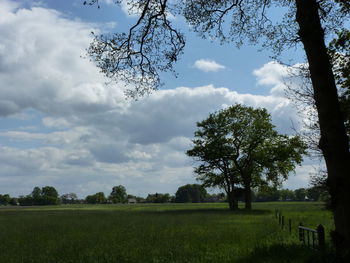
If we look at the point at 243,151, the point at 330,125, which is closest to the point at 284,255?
the point at 330,125

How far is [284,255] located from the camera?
13711mm

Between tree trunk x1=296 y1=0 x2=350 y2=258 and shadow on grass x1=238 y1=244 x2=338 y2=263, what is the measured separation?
100 inches

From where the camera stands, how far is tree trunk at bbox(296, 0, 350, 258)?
8.32 m

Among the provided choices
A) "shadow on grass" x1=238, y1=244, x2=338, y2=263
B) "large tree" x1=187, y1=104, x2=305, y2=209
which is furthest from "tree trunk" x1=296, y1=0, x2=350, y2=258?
"large tree" x1=187, y1=104, x2=305, y2=209

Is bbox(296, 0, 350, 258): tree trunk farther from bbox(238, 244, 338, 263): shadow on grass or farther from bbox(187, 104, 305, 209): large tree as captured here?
bbox(187, 104, 305, 209): large tree

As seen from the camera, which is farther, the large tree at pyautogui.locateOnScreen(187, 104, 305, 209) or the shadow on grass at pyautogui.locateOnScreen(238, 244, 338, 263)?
the large tree at pyautogui.locateOnScreen(187, 104, 305, 209)

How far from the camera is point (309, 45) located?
9281 mm

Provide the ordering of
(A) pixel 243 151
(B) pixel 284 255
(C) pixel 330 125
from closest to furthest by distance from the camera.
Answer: (C) pixel 330 125 → (B) pixel 284 255 → (A) pixel 243 151

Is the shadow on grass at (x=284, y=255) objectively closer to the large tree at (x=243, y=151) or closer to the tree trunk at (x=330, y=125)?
the tree trunk at (x=330, y=125)

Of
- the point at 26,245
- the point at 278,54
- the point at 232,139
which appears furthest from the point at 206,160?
the point at 278,54

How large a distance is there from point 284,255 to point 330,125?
270 inches

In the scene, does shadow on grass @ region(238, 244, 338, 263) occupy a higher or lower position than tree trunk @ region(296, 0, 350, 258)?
lower

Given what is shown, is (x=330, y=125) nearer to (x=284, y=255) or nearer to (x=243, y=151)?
(x=284, y=255)

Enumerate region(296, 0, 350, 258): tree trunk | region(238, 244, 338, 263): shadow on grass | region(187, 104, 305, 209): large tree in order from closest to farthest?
1. region(296, 0, 350, 258): tree trunk
2. region(238, 244, 338, 263): shadow on grass
3. region(187, 104, 305, 209): large tree
